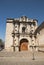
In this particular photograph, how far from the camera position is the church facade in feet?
68.5

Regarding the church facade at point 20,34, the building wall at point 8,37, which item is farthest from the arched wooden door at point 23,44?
the building wall at point 8,37

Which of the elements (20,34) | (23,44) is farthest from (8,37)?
(23,44)

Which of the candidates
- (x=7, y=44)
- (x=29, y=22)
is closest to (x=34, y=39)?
(x=29, y=22)

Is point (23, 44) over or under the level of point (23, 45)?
over

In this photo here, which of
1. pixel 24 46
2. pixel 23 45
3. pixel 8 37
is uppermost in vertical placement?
pixel 8 37

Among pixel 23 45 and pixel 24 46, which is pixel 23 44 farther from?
pixel 24 46

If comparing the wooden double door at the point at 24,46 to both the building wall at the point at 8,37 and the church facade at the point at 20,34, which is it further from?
the building wall at the point at 8,37

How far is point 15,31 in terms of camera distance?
2130cm

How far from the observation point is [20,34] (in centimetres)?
A: 2120

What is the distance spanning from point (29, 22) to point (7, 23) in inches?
181

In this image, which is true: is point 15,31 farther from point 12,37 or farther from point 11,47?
point 11,47

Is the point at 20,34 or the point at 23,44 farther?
the point at 23,44

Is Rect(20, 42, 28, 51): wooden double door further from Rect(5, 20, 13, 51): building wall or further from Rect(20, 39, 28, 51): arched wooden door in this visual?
Rect(5, 20, 13, 51): building wall

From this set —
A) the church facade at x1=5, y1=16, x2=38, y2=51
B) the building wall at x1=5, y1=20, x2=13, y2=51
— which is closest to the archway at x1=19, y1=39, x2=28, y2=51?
the church facade at x1=5, y1=16, x2=38, y2=51
